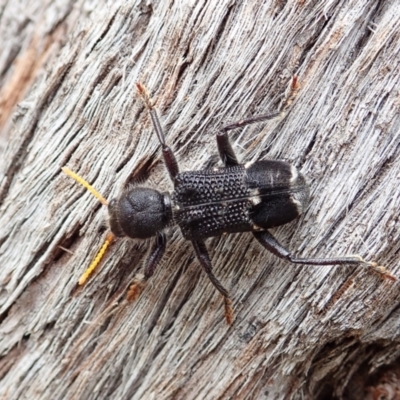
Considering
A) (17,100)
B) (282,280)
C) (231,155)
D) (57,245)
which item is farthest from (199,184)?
(17,100)

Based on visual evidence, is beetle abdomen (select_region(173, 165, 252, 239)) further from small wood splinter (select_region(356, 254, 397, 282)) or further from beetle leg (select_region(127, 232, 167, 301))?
small wood splinter (select_region(356, 254, 397, 282))

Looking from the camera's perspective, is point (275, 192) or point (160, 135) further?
point (160, 135)

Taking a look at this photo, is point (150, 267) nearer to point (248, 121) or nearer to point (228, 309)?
point (228, 309)

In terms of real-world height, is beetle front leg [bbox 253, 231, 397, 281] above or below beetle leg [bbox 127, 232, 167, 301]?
above

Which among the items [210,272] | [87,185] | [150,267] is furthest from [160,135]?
[210,272]

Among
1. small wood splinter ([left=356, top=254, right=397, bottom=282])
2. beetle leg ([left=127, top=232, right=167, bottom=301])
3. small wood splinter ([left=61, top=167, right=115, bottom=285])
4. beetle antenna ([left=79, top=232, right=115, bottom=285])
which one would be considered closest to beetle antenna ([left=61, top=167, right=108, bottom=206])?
small wood splinter ([left=61, top=167, right=115, bottom=285])

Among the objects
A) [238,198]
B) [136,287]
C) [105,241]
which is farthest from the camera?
[105,241]

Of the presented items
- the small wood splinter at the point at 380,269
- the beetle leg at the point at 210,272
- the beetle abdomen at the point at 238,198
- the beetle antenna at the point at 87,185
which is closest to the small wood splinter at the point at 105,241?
the beetle antenna at the point at 87,185

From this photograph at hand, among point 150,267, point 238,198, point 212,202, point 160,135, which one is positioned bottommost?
point 150,267
